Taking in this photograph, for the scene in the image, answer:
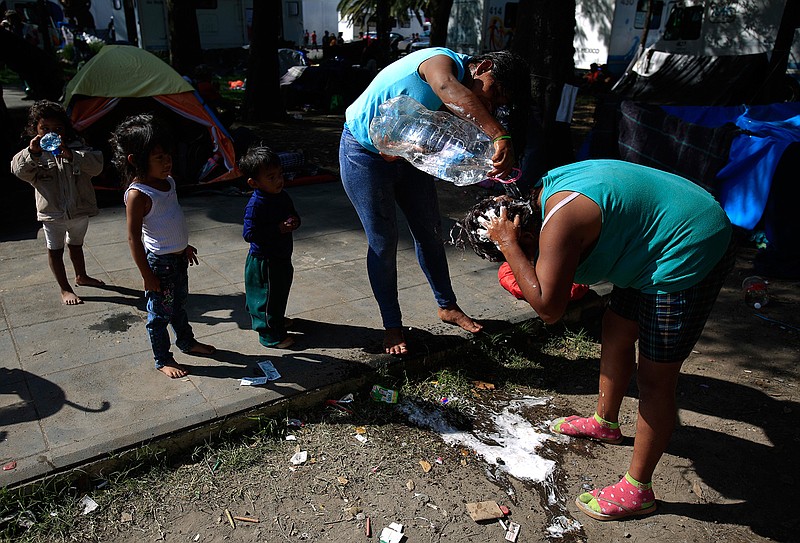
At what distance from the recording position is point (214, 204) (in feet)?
22.4

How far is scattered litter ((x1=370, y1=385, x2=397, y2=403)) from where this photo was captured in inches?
133

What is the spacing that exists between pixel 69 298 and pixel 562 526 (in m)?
3.42

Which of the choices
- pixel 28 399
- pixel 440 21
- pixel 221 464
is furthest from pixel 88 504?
pixel 440 21

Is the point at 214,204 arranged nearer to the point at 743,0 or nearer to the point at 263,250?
the point at 263,250

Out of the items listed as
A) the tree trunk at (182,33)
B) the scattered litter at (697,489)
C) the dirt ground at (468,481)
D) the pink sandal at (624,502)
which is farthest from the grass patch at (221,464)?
the tree trunk at (182,33)

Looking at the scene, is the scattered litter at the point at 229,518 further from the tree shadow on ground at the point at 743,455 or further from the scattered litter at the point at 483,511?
the tree shadow on ground at the point at 743,455

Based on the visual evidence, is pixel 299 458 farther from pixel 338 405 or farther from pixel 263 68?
pixel 263 68

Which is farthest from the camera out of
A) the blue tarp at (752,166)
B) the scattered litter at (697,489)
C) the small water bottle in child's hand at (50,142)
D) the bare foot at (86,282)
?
the blue tarp at (752,166)

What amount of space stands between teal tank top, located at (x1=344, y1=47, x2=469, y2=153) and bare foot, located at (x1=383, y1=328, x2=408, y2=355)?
1079 millimetres

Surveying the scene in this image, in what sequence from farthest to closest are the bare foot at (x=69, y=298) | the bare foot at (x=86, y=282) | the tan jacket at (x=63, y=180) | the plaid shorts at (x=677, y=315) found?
the bare foot at (x=86, y=282) → the bare foot at (x=69, y=298) → the tan jacket at (x=63, y=180) → the plaid shorts at (x=677, y=315)

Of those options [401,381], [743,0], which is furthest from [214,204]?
[743,0]

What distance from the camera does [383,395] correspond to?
3385 mm

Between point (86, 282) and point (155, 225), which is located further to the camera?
point (86, 282)

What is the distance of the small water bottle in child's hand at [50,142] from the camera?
3.84m
